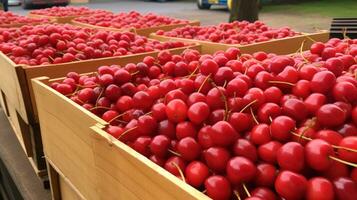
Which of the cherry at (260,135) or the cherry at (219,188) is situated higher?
the cherry at (260,135)

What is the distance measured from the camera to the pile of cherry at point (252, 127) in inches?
37.1

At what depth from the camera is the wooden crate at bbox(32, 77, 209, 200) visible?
104 centimetres

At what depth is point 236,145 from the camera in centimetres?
107

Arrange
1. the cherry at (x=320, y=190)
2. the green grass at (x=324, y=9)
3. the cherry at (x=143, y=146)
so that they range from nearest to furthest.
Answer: the cherry at (x=320, y=190) → the cherry at (x=143, y=146) → the green grass at (x=324, y=9)

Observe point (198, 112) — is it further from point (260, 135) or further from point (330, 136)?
point (330, 136)

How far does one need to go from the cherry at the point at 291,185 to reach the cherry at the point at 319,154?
5cm

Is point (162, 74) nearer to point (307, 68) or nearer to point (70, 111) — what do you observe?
point (70, 111)

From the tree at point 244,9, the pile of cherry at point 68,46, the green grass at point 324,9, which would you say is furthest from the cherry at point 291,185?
the green grass at point 324,9

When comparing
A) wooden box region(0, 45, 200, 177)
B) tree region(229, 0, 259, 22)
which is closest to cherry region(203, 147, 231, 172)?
wooden box region(0, 45, 200, 177)

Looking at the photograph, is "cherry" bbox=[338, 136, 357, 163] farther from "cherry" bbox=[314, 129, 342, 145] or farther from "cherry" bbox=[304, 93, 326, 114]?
"cherry" bbox=[304, 93, 326, 114]

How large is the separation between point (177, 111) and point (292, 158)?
1.42 ft

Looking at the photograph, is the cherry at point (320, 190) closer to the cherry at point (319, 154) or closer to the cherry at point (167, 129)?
the cherry at point (319, 154)

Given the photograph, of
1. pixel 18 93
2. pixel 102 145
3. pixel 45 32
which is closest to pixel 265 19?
pixel 45 32

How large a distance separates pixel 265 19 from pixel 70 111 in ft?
37.1
